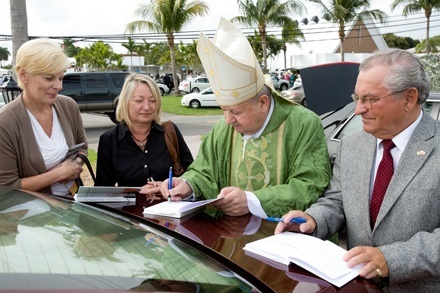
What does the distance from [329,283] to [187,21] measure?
2979 cm

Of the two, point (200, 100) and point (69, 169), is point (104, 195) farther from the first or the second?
point (200, 100)

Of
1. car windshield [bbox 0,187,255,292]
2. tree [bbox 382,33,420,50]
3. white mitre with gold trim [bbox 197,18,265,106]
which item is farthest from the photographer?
tree [bbox 382,33,420,50]

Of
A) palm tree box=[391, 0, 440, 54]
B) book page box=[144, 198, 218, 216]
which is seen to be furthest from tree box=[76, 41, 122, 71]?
book page box=[144, 198, 218, 216]

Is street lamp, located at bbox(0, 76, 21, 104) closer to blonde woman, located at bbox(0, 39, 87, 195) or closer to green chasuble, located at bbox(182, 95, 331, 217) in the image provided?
blonde woman, located at bbox(0, 39, 87, 195)

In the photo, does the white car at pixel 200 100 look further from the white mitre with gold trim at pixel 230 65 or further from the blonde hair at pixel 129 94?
the white mitre with gold trim at pixel 230 65

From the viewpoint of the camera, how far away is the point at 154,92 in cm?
325

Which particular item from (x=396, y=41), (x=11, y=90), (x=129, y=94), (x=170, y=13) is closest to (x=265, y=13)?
(x=170, y=13)

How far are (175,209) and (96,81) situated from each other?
1488cm

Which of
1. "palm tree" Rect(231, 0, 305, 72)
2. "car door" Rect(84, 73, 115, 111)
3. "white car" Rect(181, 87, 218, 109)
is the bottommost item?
"white car" Rect(181, 87, 218, 109)

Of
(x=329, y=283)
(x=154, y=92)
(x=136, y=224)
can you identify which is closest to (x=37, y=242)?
(x=136, y=224)

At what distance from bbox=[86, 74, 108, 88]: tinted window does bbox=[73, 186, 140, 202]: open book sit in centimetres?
1437

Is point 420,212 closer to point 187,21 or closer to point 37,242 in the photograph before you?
point 37,242

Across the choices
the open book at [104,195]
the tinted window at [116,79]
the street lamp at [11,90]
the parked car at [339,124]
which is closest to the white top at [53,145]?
the open book at [104,195]

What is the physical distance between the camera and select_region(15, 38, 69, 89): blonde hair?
2.83 m
